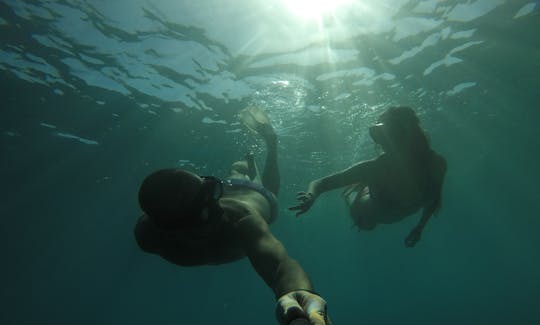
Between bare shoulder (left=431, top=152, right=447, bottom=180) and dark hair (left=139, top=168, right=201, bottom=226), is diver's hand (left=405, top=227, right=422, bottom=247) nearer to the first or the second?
bare shoulder (left=431, top=152, right=447, bottom=180)

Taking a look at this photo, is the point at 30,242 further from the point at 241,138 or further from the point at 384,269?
the point at 384,269

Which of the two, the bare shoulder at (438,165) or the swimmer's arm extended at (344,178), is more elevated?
the bare shoulder at (438,165)

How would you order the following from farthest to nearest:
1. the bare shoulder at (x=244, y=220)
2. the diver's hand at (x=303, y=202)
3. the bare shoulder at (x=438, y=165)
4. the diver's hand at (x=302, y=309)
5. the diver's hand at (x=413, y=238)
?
the diver's hand at (x=413, y=238) → the bare shoulder at (x=438, y=165) → the diver's hand at (x=303, y=202) → the bare shoulder at (x=244, y=220) → the diver's hand at (x=302, y=309)

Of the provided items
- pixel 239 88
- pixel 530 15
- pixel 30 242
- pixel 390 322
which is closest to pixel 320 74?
pixel 239 88

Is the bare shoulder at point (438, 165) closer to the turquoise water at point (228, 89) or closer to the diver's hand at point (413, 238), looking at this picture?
the diver's hand at point (413, 238)

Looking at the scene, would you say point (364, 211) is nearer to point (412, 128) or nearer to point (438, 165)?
point (438, 165)

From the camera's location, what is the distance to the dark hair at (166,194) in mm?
2875

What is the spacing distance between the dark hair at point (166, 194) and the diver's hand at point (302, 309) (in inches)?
55.1

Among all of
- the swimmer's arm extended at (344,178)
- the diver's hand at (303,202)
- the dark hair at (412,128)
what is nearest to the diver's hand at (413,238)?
the swimmer's arm extended at (344,178)

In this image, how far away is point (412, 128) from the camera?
5.43m

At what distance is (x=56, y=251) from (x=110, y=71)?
42.7 metres

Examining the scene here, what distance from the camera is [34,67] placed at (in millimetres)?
13156

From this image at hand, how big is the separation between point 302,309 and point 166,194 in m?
1.69

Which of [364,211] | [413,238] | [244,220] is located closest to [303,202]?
[244,220]
